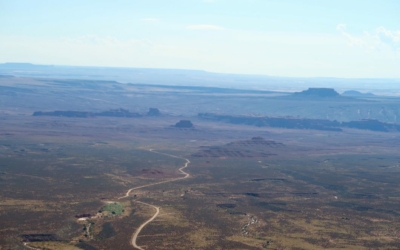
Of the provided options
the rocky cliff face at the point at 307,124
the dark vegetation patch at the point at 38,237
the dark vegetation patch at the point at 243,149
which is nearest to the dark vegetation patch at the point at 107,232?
the dark vegetation patch at the point at 38,237

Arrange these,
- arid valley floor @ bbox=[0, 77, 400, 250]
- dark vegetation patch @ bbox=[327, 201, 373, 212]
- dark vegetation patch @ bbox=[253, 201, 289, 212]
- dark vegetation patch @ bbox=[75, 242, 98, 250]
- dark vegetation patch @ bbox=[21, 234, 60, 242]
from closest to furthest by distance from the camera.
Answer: dark vegetation patch @ bbox=[75, 242, 98, 250], dark vegetation patch @ bbox=[21, 234, 60, 242], arid valley floor @ bbox=[0, 77, 400, 250], dark vegetation patch @ bbox=[253, 201, 289, 212], dark vegetation patch @ bbox=[327, 201, 373, 212]

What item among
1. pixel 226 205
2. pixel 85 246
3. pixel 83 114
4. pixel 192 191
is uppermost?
pixel 85 246

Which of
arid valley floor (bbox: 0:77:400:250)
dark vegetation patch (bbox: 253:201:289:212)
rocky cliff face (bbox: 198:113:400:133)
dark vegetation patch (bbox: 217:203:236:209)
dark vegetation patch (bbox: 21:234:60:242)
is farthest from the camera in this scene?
rocky cliff face (bbox: 198:113:400:133)

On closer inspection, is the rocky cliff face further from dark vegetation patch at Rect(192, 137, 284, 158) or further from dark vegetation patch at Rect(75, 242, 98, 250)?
dark vegetation patch at Rect(75, 242, 98, 250)

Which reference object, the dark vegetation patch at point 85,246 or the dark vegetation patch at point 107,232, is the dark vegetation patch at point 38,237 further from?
the dark vegetation patch at point 107,232


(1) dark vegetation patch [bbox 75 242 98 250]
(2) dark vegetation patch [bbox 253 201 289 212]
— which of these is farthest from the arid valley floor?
(2) dark vegetation patch [bbox 253 201 289 212]

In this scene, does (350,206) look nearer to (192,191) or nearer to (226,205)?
(226,205)

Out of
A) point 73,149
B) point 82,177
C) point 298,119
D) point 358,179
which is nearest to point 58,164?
point 82,177

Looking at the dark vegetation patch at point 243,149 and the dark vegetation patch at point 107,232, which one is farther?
the dark vegetation patch at point 243,149

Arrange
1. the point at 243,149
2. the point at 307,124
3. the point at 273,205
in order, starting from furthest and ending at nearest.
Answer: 1. the point at 307,124
2. the point at 243,149
3. the point at 273,205

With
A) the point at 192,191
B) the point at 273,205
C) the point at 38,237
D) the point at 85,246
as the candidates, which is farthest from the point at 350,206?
the point at 38,237

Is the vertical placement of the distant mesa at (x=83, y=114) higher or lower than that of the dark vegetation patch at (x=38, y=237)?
lower

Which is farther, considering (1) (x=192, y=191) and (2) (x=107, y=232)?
(1) (x=192, y=191)

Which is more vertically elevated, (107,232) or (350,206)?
(350,206)
